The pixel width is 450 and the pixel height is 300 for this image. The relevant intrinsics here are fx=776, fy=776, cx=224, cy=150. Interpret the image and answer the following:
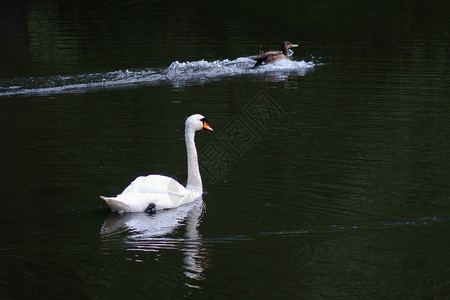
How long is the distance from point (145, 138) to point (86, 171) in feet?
8.30

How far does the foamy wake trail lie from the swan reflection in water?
10.7 meters

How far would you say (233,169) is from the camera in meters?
13.1

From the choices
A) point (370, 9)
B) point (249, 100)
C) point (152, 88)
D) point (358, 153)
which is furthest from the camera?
point (370, 9)

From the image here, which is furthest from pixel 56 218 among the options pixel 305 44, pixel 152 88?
pixel 305 44

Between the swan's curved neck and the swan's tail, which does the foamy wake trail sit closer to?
the swan's curved neck

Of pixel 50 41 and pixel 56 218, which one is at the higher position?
pixel 50 41

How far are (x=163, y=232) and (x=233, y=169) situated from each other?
3.27 metres

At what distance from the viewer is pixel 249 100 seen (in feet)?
63.6

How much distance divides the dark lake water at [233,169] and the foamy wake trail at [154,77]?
73 millimetres

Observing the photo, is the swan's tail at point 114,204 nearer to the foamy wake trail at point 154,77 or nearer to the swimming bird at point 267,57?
the foamy wake trail at point 154,77

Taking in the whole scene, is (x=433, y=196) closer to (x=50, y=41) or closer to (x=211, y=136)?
(x=211, y=136)

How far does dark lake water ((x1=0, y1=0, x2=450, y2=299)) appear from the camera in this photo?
28.4ft

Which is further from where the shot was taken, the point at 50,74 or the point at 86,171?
the point at 50,74

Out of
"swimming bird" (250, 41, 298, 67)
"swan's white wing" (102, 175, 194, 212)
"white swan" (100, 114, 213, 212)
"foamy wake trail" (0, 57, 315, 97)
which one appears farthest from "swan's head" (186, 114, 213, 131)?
"swimming bird" (250, 41, 298, 67)
